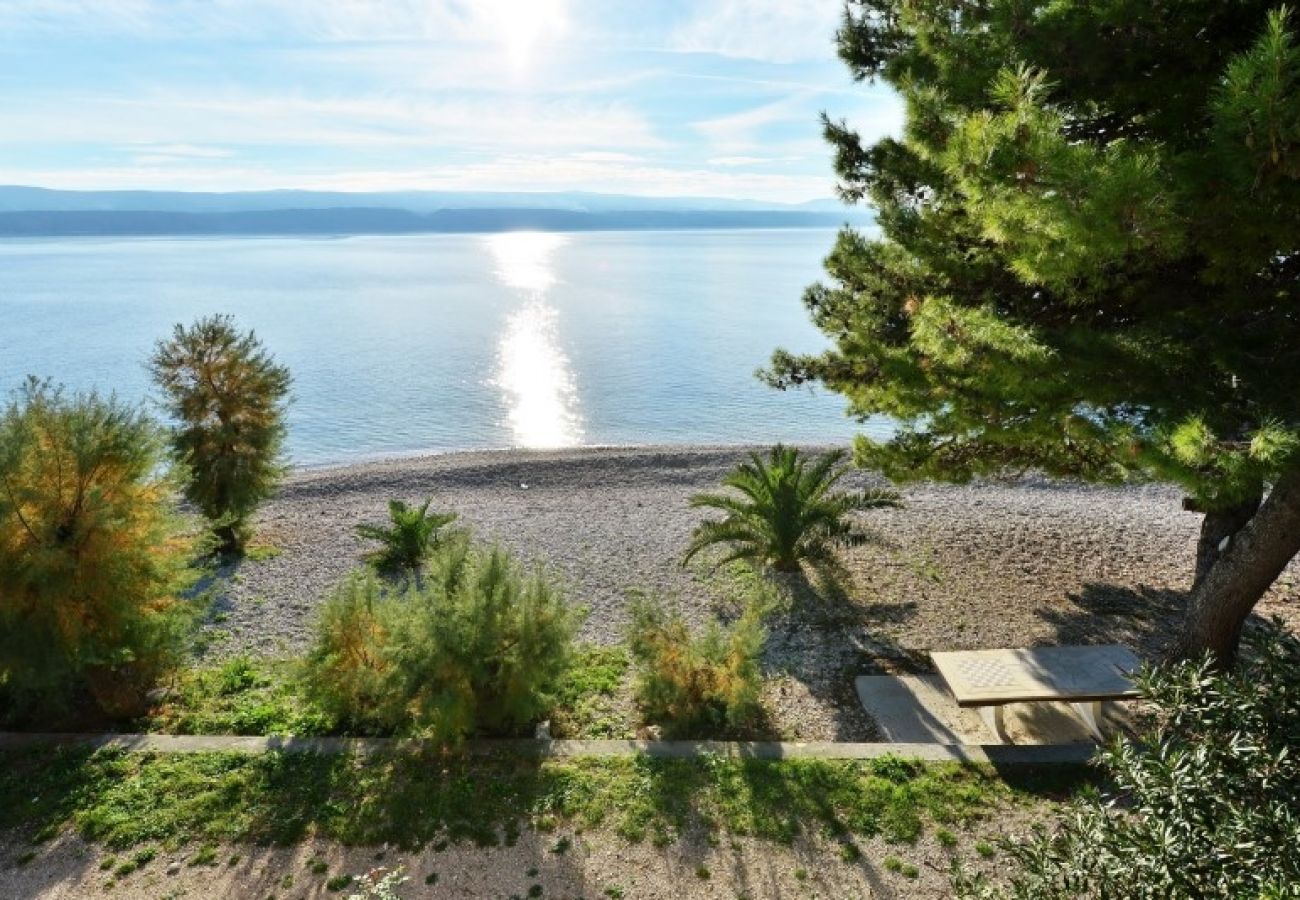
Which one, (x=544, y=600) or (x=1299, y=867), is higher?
(x=1299, y=867)

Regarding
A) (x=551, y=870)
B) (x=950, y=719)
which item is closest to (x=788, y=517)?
(x=950, y=719)

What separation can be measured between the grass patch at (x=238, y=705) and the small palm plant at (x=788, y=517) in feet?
17.5

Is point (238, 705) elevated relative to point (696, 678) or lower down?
lower down

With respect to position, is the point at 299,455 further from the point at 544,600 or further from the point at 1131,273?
the point at 1131,273

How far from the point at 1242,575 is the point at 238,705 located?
934 cm

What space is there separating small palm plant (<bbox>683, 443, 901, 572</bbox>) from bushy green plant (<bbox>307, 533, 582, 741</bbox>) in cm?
434

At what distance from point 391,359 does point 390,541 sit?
104 feet

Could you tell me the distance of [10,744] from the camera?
6.97m

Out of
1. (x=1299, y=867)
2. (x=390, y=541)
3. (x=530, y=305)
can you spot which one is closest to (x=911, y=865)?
(x=1299, y=867)

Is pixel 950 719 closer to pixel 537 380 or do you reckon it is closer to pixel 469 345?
pixel 537 380

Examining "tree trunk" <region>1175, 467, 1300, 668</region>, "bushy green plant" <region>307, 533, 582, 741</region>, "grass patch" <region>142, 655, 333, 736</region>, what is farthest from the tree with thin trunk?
"grass patch" <region>142, 655, 333, 736</region>

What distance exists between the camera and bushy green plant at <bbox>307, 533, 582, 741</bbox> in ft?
21.0

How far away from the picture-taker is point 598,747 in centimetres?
667

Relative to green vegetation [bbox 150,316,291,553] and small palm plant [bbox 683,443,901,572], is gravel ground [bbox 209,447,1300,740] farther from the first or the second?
green vegetation [bbox 150,316,291,553]
